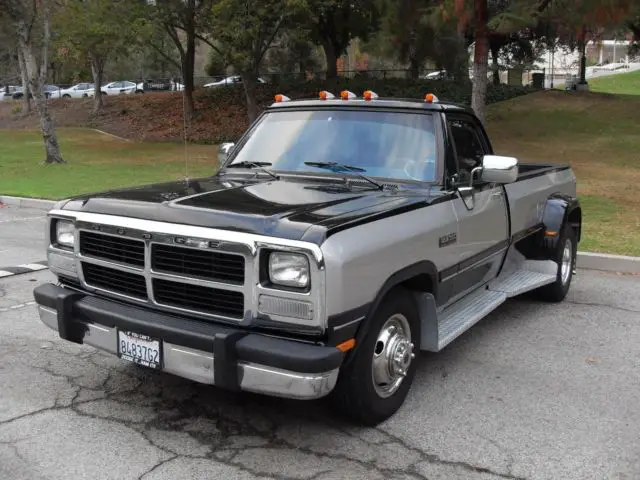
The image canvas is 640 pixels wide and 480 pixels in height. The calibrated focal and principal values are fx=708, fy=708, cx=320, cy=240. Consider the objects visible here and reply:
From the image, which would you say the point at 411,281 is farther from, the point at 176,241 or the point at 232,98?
the point at 232,98

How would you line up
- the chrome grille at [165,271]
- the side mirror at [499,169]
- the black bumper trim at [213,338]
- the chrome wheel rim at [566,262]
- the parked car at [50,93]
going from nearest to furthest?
the black bumper trim at [213,338]
the chrome grille at [165,271]
the side mirror at [499,169]
the chrome wheel rim at [566,262]
the parked car at [50,93]

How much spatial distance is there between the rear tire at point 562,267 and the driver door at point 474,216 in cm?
119

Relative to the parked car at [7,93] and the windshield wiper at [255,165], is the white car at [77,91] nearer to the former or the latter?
the parked car at [7,93]

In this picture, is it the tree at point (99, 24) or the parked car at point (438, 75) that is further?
the parked car at point (438, 75)

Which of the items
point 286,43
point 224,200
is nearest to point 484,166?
point 224,200

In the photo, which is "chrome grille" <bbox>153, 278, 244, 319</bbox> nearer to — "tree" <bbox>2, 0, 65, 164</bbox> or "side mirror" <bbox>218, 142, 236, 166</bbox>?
"side mirror" <bbox>218, 142, 236, 166</bbox>

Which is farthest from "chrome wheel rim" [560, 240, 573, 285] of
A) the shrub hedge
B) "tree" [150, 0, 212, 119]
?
the shrub hedge

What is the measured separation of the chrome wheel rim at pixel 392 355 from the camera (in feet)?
13.3

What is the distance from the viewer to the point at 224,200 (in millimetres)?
4117

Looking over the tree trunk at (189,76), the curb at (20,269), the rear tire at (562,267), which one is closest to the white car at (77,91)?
the tree trunk at (189,76)

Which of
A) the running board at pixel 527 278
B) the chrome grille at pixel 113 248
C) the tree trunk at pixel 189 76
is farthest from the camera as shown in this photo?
the tree trunk at pixel 189 76

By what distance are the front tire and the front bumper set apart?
315mm

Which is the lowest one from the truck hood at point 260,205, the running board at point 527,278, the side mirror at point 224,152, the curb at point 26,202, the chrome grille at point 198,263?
the curb at point 26,202

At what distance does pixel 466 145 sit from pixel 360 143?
0.96 meters
